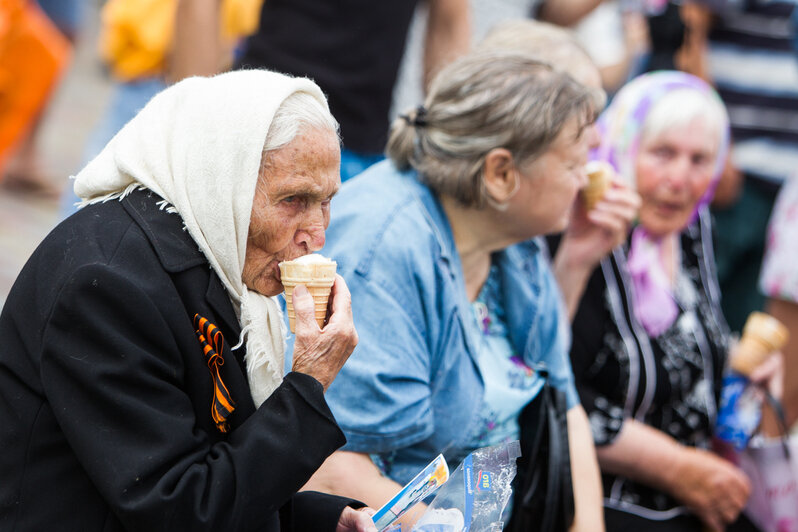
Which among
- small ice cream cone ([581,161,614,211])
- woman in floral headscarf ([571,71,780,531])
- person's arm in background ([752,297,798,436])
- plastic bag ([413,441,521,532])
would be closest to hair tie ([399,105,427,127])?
small ice cream cone ([581,161,614,211])

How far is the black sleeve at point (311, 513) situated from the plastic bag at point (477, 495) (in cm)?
17

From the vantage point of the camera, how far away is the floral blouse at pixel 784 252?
14.1 feet

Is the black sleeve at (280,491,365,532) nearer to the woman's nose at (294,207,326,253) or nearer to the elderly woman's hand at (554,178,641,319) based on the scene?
the woman's nose at (294,207,326,253)

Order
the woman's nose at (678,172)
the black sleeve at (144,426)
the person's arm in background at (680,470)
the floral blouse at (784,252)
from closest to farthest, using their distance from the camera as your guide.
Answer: the black sleeve at (144,426)
the person's arm in background at (680,470)
the woman's nose at (678,172)
the floral blouse at (784,252)

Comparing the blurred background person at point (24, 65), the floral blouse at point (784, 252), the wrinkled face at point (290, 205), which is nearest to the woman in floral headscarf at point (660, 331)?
the floral blouse at point (784, 252)

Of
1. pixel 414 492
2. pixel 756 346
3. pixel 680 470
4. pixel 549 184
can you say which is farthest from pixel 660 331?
pixel 414 492

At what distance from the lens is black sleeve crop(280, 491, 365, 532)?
191 centimetres

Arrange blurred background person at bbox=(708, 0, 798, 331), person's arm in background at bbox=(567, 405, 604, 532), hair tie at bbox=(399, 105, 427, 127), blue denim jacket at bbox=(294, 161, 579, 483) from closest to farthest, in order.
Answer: blue denim jacket at bbox=(294, 161, 579, 483) < hair tie at bbox=(399, 105, 427, 127) < person's arm in background at bbox=(567, 405, 604, 532) < blurred background person at bbox=(708, 0, 798, 331)

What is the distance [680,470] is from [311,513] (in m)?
1.77

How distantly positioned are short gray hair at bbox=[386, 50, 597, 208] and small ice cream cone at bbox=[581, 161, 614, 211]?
22.1 inches

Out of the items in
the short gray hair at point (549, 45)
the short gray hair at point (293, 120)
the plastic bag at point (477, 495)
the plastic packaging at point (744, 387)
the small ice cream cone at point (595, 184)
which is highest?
the short gray hair at point (293, 120)

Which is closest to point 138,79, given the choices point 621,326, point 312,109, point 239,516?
point 621,326

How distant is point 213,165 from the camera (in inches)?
65.2

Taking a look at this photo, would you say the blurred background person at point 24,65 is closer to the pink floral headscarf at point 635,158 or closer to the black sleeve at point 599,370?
the pink floral headscarf at point 635,158
